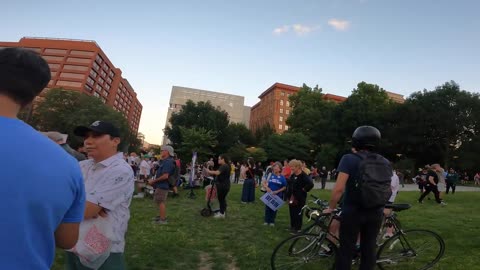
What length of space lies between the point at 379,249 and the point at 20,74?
17.3ft

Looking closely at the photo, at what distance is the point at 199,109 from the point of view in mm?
57594

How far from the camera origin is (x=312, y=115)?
60.3m

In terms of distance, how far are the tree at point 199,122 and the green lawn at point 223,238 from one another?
143ft

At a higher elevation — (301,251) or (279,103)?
(279,103)

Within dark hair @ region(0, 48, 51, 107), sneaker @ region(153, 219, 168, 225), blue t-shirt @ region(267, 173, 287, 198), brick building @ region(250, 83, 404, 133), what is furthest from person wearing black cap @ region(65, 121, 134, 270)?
brick building @ region(250, 83, 404, 133)

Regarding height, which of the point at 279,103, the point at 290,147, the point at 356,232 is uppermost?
the point at 279,103

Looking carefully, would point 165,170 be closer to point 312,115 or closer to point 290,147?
point 290,147

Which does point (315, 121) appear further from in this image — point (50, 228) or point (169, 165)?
point (50, 228)

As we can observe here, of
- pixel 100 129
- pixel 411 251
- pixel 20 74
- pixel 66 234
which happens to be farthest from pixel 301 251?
pixel 20 74

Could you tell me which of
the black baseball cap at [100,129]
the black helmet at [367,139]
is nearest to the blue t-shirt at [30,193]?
the black baseball cap at [100,129]

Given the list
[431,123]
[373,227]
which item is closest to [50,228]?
[373,227]

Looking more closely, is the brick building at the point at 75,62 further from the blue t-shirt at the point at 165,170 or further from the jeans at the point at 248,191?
the blue t-shirt at the point at 165,170

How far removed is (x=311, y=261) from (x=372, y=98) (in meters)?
59.5

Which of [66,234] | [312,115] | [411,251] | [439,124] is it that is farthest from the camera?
[312,115]
